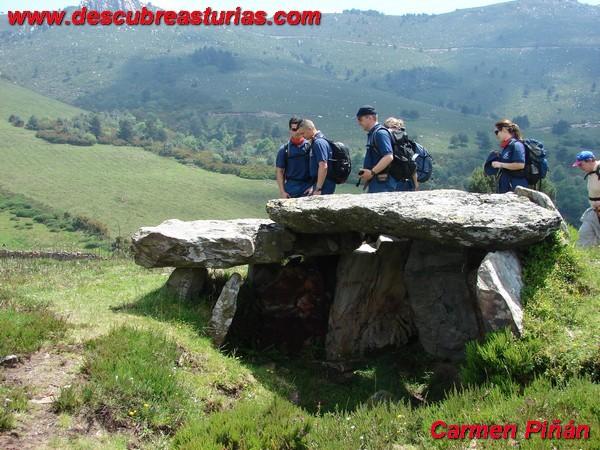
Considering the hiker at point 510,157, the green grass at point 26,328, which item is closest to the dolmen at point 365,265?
the hiker at point 510,157

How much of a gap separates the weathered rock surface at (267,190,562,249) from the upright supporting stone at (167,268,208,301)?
8.20ft

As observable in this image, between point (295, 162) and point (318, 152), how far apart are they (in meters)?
0.91

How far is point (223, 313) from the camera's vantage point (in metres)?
12.7

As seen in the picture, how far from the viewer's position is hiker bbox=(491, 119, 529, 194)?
13531 millimetres

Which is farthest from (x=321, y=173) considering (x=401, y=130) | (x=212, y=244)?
(x=212, y=244)

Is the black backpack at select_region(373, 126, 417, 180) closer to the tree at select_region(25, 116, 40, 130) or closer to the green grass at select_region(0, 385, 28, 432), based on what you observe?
the green grass at select_region(0, 385, 28, 432)

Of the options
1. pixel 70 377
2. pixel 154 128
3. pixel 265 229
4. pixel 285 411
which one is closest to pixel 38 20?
pixel 265 229

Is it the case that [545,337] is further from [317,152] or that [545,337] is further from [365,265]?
[317,152]

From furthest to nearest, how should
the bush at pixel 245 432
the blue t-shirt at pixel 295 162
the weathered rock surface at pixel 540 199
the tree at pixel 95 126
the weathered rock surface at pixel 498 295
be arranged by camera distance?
the tree at pixel 95 126 → the blue t-shirt at pixel 295 162 → the weathered rock surface at pixel 540 199 → the weathered rock surface at pixel 498 295 → the bush at pixel 245 432

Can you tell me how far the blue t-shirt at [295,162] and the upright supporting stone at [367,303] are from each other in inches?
84.7

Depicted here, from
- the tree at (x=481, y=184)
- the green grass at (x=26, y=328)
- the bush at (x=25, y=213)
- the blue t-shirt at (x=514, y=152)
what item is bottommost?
the bush at (x=25, y=213)

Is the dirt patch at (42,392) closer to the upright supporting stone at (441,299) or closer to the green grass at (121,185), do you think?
the upright supporting stone at (441,299)

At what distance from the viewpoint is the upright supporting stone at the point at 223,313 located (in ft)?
41.0

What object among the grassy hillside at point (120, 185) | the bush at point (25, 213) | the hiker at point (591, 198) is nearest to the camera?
the hiker at point (591, 198)
